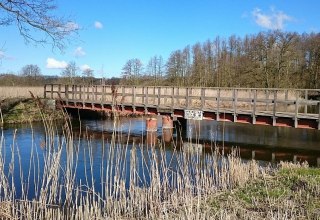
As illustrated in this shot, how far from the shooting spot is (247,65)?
51.9m

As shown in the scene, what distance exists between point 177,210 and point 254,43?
160 ft

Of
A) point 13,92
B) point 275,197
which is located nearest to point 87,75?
point 13,92

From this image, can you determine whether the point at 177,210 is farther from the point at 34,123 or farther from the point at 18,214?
the point at 34,123

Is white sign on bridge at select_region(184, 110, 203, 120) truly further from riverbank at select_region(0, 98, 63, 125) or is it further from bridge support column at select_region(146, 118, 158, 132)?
riverbank at select_region(0, 98, 63, 125)

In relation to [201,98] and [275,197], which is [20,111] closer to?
[201,98]

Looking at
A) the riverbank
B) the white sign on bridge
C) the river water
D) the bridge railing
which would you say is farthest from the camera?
the riverbank

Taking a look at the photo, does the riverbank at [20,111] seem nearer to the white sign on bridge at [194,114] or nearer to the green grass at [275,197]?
the white sign on bridge at [194,114]

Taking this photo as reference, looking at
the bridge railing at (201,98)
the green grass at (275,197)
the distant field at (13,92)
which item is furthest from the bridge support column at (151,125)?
the distant field at (13,92)

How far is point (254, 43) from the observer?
53.4 metres

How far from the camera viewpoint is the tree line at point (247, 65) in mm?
49188

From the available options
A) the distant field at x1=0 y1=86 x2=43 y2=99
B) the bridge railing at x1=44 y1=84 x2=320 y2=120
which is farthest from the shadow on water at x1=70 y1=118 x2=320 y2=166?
the distant field at x1=0 y1=86 x2=43 y2=99

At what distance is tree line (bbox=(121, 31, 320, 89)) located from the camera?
4919 centimetres

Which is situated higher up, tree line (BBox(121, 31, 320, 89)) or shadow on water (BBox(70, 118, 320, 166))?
tree line (BBox(121, 31, 320, 89))

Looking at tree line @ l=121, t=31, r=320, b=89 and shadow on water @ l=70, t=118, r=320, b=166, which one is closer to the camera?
shadow on water @ l=70, t=118, r=320, b=166
